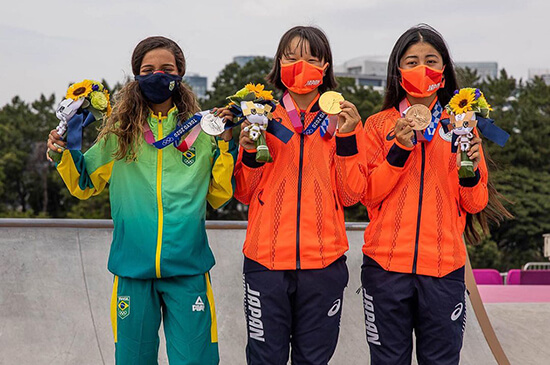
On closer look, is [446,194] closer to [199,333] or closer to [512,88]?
[199,333]

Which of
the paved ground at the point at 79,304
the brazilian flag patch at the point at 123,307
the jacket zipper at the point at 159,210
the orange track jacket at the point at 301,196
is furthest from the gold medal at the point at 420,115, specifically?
the paved ground at the point at 79,304

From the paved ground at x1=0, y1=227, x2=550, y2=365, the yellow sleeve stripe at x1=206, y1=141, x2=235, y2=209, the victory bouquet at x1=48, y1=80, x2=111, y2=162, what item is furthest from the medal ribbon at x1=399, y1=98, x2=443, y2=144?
the paved ground at x1=0, y1=227, x2=550, y2=365

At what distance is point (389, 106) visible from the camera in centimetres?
400

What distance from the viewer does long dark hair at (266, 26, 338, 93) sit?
11.9ft

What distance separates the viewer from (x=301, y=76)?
358cm

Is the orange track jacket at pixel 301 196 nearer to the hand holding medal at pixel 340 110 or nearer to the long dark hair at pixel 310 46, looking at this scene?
the hand holding medal at pixel 340 110

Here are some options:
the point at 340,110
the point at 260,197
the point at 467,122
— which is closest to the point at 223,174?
the point at 260,197

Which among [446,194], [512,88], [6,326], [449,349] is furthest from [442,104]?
[512,88]


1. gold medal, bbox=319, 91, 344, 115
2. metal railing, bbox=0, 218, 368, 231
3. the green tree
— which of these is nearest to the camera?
gold medal, bbox=319, 91, 344, 115

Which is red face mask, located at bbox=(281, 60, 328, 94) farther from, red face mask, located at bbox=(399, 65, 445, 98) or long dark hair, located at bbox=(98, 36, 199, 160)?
long dark hair, located at bbox=(98, 36, 199, 160)

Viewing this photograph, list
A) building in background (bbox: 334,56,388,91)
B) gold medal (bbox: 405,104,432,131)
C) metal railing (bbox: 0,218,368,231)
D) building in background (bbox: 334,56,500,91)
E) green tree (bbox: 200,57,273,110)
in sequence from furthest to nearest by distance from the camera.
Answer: building in background (bbox: 334,56,388,91) < building in background (bbox: 334,56,500,91) < green tree (bbox: 200,57,273,110) < metal railing (bbox: 0,218,368,231) < gold medal (bbox: 405,104,432,131)

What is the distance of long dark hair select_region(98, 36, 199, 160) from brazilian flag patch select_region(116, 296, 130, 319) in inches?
31.4

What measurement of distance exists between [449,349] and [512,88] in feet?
130

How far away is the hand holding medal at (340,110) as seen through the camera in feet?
11.2
